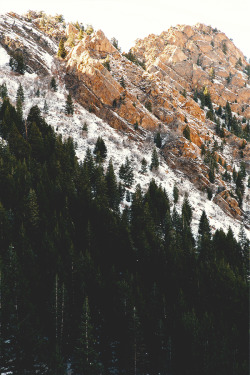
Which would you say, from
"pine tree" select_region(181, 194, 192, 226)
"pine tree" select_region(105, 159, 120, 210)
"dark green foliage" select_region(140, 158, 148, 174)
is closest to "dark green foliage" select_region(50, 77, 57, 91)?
"dark green foliage" select_region(140, 158, 148, 174)

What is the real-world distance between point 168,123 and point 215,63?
381ft

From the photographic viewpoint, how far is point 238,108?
160875 mm

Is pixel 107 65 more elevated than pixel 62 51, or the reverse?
pixel 62 51

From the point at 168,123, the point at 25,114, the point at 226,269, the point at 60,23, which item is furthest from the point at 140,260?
the point at 60,23

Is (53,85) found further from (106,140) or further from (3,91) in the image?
(106,140)

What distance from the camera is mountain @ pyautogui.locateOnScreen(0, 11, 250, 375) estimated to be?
82.9 feet

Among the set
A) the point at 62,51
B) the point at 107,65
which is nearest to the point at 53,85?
the point at 62,51

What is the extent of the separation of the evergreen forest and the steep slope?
57.3 feet

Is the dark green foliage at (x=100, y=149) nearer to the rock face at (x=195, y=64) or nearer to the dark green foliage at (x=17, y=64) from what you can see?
the dark green foliage at (x=17, y=64)

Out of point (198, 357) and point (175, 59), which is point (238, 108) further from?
point (198, 357)

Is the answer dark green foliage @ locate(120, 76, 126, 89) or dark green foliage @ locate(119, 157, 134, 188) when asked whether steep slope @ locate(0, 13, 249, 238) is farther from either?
dark green foliage @ locate(119, 157, 134, 188)

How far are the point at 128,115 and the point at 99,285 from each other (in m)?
76.4

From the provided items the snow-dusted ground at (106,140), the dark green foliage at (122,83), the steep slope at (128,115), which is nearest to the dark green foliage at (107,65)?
the steep slope at (128,115)

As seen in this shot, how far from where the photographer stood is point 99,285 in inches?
1206
